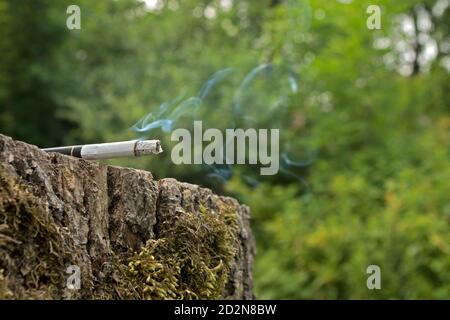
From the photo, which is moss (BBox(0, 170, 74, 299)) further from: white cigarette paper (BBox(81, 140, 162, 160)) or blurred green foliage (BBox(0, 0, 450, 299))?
blurred green foliage (BBox(0, 0, 450, 299))

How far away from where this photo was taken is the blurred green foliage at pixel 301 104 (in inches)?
236

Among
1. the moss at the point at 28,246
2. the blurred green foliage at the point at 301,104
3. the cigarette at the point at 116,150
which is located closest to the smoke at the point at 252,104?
the blurred green foliage at the point at 301,104

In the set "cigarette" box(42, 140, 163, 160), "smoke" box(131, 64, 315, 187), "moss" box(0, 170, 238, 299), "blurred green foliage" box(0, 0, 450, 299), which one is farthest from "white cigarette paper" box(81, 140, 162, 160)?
"smoke" box(131, 64, 315, 187)

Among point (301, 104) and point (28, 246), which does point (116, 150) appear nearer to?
point (28, 246)

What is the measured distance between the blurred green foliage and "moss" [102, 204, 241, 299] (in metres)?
2.72

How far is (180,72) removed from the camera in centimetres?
805

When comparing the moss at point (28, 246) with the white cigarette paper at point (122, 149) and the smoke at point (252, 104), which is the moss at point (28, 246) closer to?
the white cigarette paper at point (122, 149)

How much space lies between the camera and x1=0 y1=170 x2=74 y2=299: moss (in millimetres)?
1907

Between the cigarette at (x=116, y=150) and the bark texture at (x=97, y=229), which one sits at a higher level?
the cigarette at (x=116, y=150)

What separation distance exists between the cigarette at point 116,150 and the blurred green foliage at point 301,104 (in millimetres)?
3101

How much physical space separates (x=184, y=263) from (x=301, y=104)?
18.8 ft

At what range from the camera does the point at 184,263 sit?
7.80ft

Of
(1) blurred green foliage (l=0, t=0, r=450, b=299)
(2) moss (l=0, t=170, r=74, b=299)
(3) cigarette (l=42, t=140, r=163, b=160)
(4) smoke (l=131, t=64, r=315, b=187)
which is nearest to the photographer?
(2) moss (l=0, t=170, r=74, b=299)
